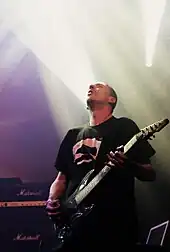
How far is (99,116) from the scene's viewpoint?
178 cm

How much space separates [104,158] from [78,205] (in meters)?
0.19

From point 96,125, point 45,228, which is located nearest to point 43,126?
point 96,125

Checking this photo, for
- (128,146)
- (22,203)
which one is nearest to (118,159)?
(128,146)

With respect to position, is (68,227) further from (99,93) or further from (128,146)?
(99,93)

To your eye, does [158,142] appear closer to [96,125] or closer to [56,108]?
[96,125]

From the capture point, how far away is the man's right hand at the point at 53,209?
5.48 feet

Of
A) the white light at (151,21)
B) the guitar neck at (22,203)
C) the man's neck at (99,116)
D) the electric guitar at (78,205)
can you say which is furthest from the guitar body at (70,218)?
the white light at (151,21)

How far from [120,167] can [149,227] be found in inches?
12.0

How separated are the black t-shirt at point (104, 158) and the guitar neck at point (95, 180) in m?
0.01

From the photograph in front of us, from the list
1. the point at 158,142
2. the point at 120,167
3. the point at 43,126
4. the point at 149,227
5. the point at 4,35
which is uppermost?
the point at 4,35

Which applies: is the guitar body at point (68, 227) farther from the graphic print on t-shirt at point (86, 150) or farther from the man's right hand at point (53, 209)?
the graphic print on t-shirt at point (86, 150)

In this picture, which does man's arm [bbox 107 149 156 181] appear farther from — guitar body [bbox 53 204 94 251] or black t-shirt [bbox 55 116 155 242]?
guitar body [bbox 53 204 94 251]

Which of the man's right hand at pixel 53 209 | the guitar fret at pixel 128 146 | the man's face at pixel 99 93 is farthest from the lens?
the man's face at pixel 99 93

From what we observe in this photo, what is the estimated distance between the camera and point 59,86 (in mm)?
1867
